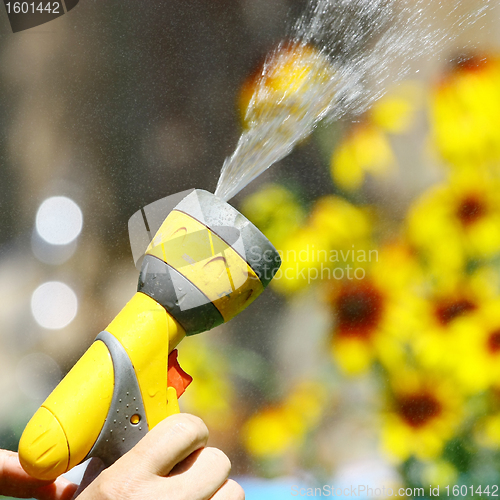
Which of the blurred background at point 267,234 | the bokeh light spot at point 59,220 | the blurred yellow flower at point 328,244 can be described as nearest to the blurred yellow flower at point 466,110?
the blurred background at point 267,234

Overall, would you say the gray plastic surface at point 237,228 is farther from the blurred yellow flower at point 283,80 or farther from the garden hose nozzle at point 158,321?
the blurred yellow flower at point 283,80

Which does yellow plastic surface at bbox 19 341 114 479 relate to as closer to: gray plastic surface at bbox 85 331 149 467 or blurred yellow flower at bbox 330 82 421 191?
gray plastic surface at bbox 85 331 149 467

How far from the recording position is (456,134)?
0.66 m

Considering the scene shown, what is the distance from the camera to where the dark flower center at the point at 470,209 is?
2.20 ft

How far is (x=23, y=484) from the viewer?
17.8 inches

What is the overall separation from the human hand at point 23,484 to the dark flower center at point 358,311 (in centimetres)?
42

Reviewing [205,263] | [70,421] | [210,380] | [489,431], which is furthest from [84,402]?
[489,431]

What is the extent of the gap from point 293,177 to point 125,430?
454 mm

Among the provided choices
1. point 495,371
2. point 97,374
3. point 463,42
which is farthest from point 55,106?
point 495,371

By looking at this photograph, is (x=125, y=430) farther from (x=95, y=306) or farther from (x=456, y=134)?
(x=456, y=134)

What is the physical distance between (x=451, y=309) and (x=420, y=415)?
170 millimetres

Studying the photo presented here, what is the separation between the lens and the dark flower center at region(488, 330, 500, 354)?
66 cm

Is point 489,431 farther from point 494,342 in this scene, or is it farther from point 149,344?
point 149,344

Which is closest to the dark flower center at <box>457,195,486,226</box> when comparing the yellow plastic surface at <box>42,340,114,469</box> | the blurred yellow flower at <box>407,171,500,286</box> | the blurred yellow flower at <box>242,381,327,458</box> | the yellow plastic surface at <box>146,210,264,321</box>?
the blurred yellow flower at <box>407,171,500,286</box>
